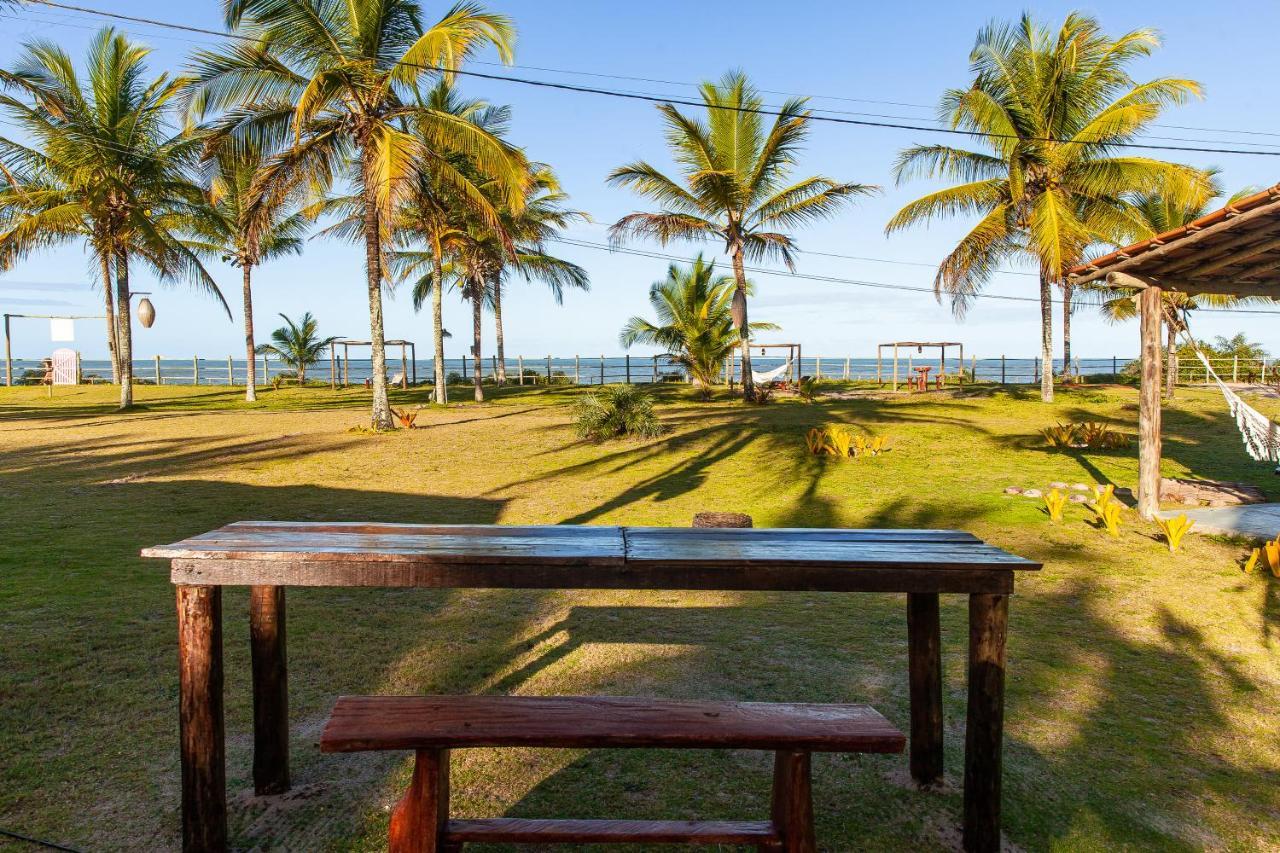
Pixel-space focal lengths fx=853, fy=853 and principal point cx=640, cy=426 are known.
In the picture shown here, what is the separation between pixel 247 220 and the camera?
47.0ft

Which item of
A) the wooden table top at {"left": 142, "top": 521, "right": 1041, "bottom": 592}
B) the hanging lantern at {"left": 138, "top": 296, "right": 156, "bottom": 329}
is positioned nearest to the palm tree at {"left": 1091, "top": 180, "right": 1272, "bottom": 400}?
the wooden table top at {"left": 142, "top": 521, "right": 1041, "bottom": 592}

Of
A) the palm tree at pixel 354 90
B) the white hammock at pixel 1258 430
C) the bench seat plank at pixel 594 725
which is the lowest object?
the bench seat plank at pixel 594 725

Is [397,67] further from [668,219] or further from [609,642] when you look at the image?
[609,642]

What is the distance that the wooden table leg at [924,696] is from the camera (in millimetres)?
3064

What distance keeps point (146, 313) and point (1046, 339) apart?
23914 millimetres

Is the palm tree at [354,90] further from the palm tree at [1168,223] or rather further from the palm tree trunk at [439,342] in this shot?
the palm tree at [1168,223]

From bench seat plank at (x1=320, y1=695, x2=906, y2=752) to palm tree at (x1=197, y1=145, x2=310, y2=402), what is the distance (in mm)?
13206

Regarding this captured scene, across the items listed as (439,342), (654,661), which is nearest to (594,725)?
(654,661)

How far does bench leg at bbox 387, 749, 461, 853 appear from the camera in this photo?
226 cm

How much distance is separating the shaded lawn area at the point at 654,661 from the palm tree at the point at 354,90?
5.57 m

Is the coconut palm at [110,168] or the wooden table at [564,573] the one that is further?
the coconut palm at [110,168]

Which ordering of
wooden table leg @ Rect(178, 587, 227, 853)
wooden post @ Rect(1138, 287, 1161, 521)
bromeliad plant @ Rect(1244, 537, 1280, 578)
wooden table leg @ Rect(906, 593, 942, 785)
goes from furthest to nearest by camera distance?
1. wooden post @ Rect(1138, 287, 1161, 521)
2. bromeliad plant @ Rect(1244, 537, 1280, 578)
3. wooden table leg @ Rect(906, 593, 942, 785)
4. wooden table leg @ Rect(178, 587, 227, 853)

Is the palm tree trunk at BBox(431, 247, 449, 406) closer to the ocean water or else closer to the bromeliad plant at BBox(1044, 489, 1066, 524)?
the ocean water

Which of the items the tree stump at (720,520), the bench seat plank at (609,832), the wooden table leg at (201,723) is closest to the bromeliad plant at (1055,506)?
the tree stump at (720,520)
